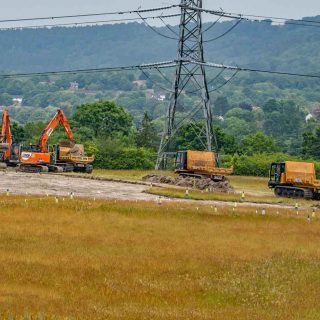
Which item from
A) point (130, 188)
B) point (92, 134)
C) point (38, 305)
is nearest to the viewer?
point (38, 305)

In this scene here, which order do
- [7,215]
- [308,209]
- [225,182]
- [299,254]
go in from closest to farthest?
[299,254], [7,215], [308,209], [225,182]

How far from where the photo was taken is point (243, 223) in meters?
51.6

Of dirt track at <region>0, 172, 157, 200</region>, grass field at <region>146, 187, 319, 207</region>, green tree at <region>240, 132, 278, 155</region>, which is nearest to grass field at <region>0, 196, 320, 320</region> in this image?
dirt track at <region>0, 172, 157, 200</region>

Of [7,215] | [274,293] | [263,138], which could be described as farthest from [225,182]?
[263,138]

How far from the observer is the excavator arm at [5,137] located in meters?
101

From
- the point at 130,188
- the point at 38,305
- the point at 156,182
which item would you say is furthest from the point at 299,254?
the point at 156,182

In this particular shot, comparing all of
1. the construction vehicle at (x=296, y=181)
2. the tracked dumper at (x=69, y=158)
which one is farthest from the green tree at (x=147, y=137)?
the construction vehicle at (x=296, y=181)

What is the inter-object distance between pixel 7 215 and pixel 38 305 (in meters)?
22.5

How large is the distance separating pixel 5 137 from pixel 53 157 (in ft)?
32.1

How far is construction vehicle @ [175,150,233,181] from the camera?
8950cm

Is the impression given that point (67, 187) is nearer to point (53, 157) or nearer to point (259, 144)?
point (53, 157)

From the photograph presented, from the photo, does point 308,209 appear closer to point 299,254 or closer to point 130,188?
point 130,188

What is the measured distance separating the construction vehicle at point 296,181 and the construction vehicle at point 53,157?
27.1 meters

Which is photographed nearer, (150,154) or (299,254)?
(299,254)
